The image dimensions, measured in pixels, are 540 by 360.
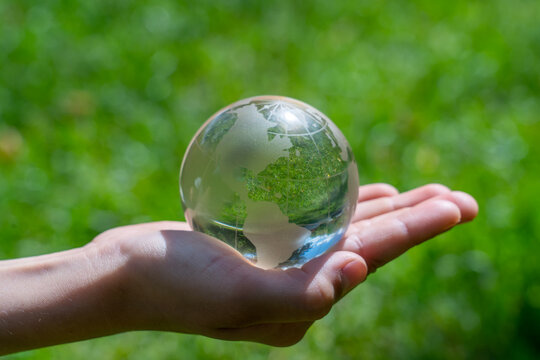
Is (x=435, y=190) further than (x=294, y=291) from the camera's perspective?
Yes

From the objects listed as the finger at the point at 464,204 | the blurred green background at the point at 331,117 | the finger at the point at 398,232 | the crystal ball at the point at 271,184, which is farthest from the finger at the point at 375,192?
the blurred green background at the point at 331,117

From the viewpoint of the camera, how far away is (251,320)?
2.36 meters

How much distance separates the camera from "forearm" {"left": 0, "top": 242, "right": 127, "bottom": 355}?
2584mm

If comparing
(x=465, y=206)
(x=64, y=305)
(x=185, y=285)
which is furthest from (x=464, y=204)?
(x=64, y=305)

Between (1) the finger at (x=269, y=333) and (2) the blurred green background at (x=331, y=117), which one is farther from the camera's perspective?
(2) the blurred green background at (x=331, y=117)

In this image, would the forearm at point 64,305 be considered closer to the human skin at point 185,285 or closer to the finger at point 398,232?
the human skin at point 185,285

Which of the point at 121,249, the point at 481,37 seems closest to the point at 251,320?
the point at 121,249

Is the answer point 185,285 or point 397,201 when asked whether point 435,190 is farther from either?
point 185,285

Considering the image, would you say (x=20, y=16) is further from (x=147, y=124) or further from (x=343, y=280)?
(x=343, y=280)

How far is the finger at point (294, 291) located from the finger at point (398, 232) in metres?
0.34

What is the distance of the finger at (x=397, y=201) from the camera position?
3.16m

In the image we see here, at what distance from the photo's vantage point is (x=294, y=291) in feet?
7.51

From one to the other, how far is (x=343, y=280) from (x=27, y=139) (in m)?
3.51

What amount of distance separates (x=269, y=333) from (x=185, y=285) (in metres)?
0.43
